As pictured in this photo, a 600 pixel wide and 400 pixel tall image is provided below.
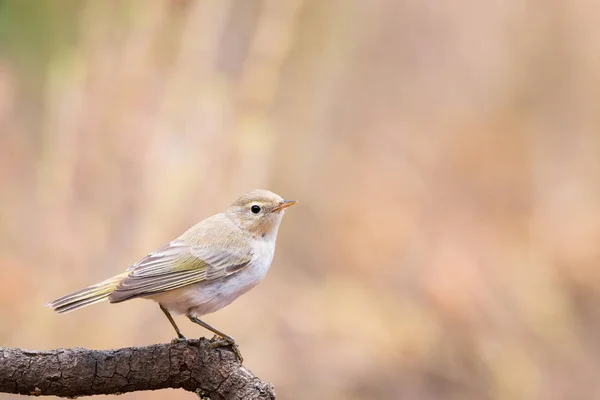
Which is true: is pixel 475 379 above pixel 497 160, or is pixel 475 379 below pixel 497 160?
below

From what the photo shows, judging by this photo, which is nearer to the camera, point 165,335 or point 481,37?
point 165,335

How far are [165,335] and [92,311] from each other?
0.53 metres

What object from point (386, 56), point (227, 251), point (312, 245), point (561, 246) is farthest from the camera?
point (386, 56)

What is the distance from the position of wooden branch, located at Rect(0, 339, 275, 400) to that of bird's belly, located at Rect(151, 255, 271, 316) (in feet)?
1.06

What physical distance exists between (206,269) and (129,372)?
0.62 m

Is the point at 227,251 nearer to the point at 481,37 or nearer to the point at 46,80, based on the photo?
the point at 46,80

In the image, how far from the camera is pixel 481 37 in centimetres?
726

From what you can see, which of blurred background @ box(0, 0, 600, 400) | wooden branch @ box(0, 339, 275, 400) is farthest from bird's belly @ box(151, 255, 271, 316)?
blurred background @ box(0, 0, 600, 400)

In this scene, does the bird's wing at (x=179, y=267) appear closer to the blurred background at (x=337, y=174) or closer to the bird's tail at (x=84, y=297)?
the bird's tail at (x=84, y=297)

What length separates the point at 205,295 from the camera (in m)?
2.65

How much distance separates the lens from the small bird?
2486 mm

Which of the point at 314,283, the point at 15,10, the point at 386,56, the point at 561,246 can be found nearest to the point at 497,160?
the point at 561,246

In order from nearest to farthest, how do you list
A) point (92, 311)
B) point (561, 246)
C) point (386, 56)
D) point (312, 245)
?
1. point (92, 311)
2. point (561, 246)
3. point (312, 245)
4. point (386, 56)

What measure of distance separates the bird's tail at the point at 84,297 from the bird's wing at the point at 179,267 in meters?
0.08
